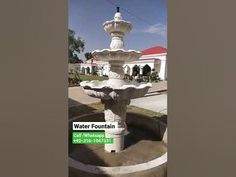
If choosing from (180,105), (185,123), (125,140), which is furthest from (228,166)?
(125,140)

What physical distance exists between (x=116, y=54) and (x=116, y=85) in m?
0.27

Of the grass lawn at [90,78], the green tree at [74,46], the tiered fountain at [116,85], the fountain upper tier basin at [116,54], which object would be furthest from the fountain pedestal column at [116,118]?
the green tree at [74,46]

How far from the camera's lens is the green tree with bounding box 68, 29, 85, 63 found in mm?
1794

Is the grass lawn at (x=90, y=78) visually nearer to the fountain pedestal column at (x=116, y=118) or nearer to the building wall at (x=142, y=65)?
the building wall at (x=142, y=65)

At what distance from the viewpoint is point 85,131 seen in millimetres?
1884

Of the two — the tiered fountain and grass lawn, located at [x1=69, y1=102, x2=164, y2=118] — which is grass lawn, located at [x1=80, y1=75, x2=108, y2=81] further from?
grass lawn, located at [x1=69, y1=102, x2=164, y2=118]

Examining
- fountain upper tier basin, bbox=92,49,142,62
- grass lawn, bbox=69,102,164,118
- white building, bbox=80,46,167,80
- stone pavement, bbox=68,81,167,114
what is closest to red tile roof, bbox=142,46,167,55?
white building, bbox=80,46,167,80

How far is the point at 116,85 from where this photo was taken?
2062 millimetres

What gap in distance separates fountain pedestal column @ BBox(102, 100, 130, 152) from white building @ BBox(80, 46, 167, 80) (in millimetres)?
290

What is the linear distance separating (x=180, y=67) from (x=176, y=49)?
138 millimetres

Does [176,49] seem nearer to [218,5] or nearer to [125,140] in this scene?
[218,5]

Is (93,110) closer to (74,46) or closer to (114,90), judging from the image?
(114,90)

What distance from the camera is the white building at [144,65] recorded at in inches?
77.4

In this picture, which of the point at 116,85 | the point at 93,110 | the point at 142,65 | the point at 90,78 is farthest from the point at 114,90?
the point at 93,110
